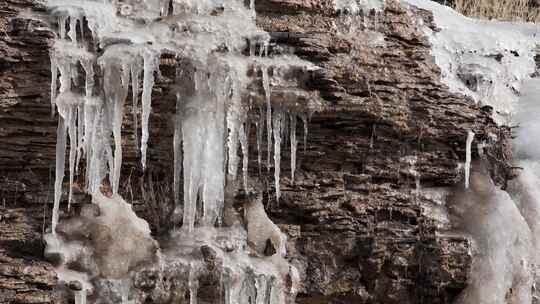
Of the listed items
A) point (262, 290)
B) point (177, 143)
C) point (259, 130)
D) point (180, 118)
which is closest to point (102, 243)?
point (177, 143)

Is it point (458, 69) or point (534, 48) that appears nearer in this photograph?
point (458, 69)

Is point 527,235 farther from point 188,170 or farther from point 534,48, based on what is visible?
point 188,170

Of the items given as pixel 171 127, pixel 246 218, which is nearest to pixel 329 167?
pixel 246 218

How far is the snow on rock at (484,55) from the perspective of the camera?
5.23 m

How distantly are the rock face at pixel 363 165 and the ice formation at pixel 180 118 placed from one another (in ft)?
0.28

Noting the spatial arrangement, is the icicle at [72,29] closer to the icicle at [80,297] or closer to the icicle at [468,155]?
A: the icicle at [80,297]

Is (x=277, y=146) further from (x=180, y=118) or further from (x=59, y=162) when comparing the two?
(x=59, y=162)

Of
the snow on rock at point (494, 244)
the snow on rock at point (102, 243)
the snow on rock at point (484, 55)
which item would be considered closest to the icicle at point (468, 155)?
the snow on rock at point (494, 244)

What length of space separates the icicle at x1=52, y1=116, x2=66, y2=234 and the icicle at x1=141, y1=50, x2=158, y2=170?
0.38 m

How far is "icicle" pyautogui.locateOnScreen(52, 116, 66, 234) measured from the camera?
3.97 metres

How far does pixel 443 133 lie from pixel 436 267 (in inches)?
30.4

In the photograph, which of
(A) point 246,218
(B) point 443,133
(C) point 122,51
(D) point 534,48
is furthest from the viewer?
(D) point 534,48

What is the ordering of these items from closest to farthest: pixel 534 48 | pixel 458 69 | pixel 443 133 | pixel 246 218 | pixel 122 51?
1. pixel 122 51
2. pixel 246 218
3. pixel 443 133
4. pixel 458 69
5. pixel 534 48

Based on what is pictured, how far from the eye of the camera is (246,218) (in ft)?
14.5
